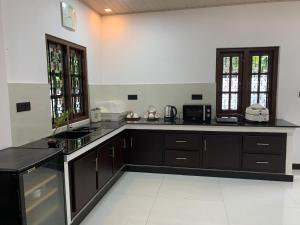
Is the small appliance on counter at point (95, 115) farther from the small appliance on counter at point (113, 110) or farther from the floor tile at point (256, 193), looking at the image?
the floor tile at point (256, 193)

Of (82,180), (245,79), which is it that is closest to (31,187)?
(82,180)

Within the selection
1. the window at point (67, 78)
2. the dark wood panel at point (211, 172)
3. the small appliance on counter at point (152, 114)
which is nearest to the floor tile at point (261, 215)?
the dark wood panel at point (211, 172)

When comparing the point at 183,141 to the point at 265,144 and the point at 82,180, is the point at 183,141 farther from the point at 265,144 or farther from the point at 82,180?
the point at 82,180

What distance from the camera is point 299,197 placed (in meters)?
3.11

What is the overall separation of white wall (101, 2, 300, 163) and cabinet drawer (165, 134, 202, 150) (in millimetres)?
1070

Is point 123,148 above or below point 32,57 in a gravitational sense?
below

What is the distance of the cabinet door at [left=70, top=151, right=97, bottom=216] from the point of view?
2365 mm

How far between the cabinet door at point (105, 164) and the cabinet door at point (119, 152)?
0.16 meters

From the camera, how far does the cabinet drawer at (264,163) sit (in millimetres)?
3592

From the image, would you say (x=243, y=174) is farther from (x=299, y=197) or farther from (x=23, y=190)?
(x=23, y=190)

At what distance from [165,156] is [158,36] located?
2.15m

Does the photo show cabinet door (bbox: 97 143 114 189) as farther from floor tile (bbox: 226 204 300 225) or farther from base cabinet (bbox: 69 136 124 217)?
floor tile (bbox: 226 204 300 225)

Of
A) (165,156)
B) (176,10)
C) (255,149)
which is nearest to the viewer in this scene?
(255,149)

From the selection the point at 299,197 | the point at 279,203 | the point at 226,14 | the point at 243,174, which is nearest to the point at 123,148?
the point at 243,174
